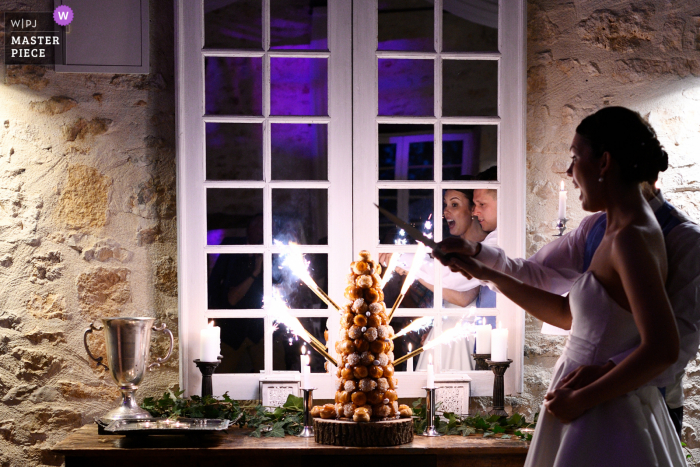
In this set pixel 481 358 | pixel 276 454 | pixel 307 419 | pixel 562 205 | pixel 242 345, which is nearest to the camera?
pixel 276 454

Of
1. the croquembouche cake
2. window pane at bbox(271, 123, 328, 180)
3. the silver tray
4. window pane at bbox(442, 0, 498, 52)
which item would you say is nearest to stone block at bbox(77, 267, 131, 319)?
the silver tray

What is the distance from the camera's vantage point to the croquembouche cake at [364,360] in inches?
96.3

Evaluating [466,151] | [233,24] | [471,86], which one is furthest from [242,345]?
[471,86]

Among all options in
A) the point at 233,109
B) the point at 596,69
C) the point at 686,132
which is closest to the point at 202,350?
the point at 233,109

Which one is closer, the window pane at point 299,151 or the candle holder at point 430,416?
the candle holder at point 430,416

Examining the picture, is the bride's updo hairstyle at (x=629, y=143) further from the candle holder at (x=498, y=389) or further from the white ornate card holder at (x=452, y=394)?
the white ornate card holder at (x=452, y=394)

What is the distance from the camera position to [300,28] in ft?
10.0

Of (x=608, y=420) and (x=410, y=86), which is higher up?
Answer: (x=410, y=86)

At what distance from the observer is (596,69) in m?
3.07

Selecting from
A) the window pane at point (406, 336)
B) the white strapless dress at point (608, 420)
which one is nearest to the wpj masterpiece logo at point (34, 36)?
the window pane at point (406, 336)

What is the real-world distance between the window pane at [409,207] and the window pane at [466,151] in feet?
0.48

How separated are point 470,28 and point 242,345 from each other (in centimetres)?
181

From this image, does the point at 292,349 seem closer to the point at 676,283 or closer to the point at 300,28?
the point at 300,28

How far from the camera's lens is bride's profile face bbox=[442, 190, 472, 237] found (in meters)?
3.09
